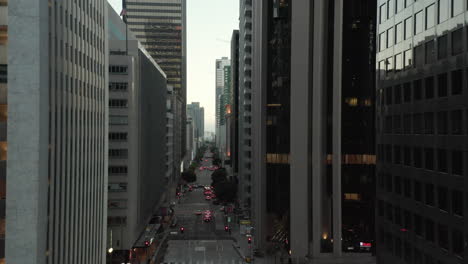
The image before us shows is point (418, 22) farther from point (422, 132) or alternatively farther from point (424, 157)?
point (424, 157)

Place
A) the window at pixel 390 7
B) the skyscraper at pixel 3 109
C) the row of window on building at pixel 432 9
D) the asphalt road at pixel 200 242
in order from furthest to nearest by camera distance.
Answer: the asphalt road at pixel 200 242
the window at pixel 390 7
the skyscraper at pixel 3 109
the row of window on building at pixel 432 9

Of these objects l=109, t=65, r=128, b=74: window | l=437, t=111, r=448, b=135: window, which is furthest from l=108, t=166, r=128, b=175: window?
l=437, t=111, r=448, b=135: window

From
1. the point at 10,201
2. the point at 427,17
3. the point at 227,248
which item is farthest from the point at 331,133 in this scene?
the point at 10,201

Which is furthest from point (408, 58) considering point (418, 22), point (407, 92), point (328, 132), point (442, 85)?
point (328, 132)

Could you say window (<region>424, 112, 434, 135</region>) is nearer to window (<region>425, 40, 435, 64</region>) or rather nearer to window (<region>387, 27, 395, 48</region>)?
window (<region>425, 40, 435, 64</region>)

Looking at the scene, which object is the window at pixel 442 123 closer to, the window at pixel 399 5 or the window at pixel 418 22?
the window at pixel 418 22

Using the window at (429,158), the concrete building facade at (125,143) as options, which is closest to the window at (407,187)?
the window at (429,158)
